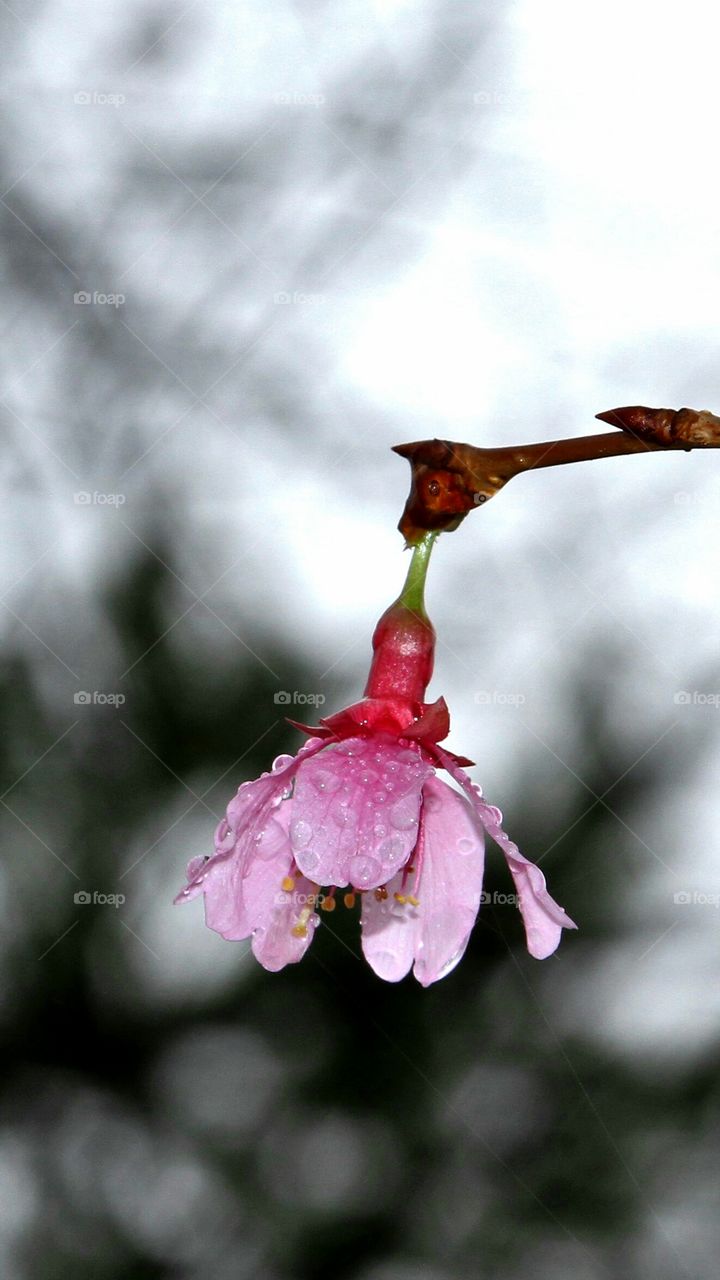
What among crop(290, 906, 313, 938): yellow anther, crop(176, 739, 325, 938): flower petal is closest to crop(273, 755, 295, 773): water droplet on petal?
crop(176, 739, 325, 938): flower petal

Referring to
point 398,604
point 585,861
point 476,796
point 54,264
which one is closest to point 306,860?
point 476,796

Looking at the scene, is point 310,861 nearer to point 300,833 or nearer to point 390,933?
point 300,833

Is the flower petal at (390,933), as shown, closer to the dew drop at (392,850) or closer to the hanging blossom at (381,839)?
the hanging blossom at (381,839)

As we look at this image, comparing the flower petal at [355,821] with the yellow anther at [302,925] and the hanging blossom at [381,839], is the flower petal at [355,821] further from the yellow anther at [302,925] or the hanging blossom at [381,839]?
the yellow anther at [302,925]

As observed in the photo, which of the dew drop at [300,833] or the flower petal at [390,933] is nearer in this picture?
the dew drop at [300,833]

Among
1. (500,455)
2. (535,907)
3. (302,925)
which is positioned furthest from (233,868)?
(500,455)

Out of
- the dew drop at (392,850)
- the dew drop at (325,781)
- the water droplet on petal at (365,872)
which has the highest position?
the dew drop at (325,781)

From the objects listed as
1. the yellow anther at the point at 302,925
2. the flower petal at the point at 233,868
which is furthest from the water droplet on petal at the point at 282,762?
the yellow anther at the point at 302,925

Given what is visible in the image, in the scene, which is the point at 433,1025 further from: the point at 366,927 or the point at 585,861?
the point at 366,927

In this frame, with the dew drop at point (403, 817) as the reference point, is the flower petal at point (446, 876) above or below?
below
